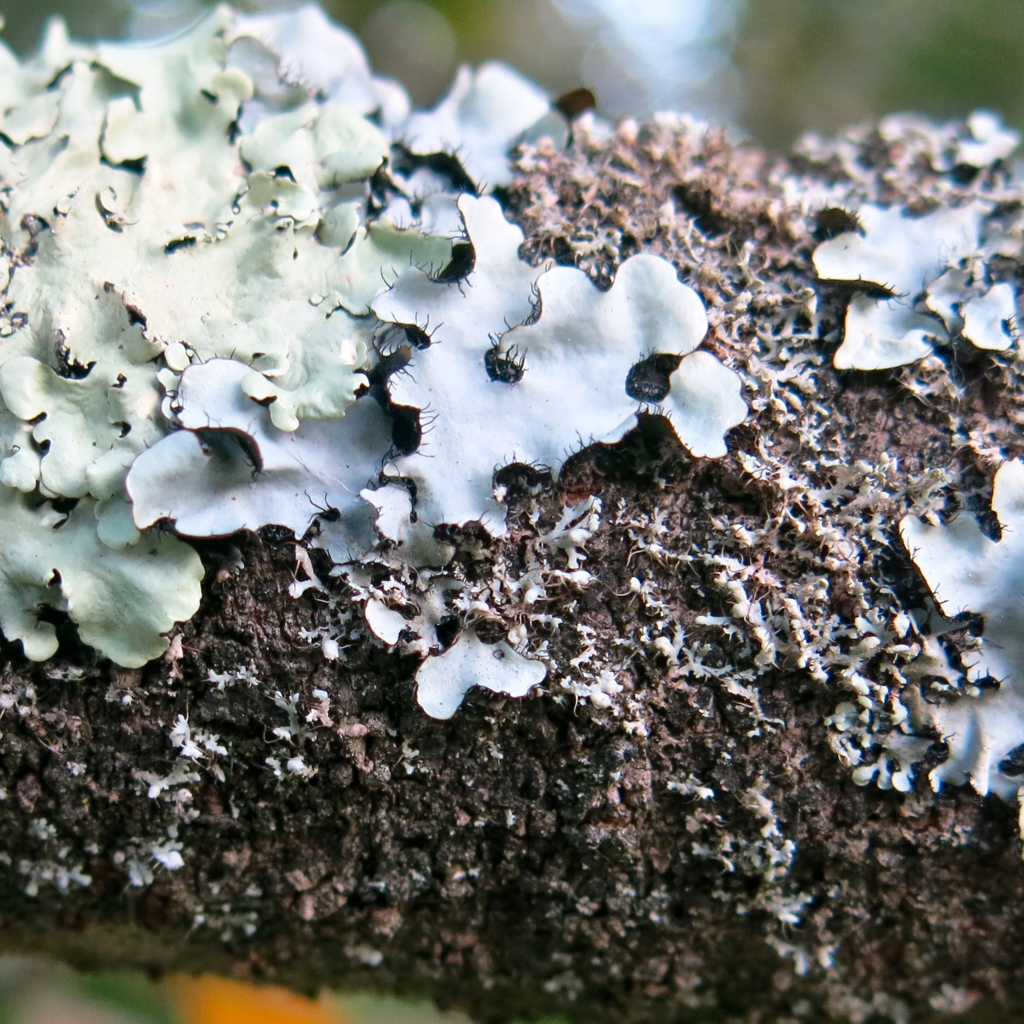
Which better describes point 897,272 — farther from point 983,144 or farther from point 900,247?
point 983,144

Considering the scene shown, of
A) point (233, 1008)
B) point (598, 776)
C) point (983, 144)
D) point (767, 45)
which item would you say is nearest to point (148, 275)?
point (598, 776)

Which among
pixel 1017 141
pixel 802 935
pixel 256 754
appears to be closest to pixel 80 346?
pixel 256 754

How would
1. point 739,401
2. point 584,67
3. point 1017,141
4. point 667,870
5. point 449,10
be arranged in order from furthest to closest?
1. point 584,67
2. point 449,10
3. point 1017,141
4. point 667,870
5. point 739,401

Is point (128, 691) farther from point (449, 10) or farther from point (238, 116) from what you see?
point (449, 10)

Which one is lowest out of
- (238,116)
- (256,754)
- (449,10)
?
(256,754)

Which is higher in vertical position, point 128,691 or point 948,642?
point 948,642

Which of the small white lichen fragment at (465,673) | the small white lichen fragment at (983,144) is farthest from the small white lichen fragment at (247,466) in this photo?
the small white lichen fragment at (983,144)
